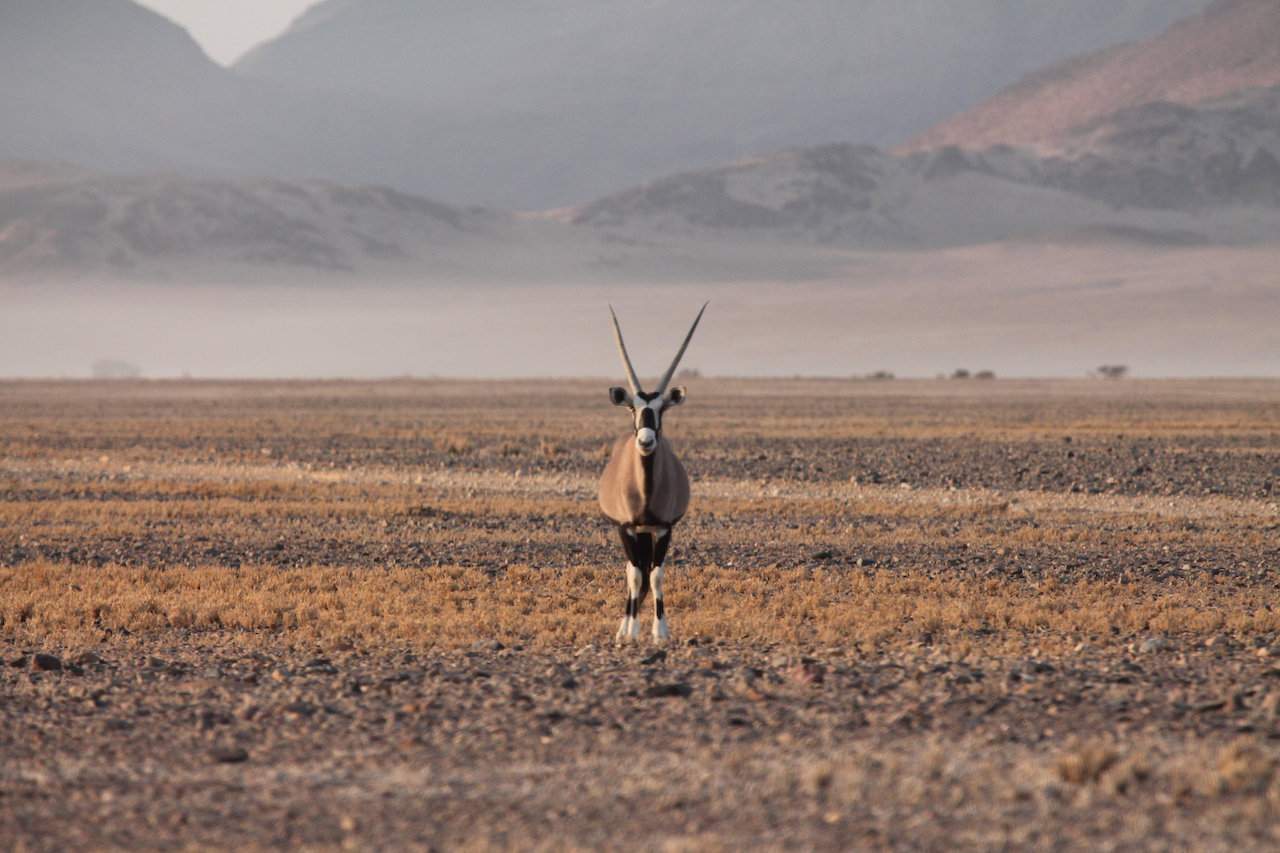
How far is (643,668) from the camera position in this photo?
1137cm

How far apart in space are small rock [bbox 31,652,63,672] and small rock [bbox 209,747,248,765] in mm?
2690

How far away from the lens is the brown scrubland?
321 inches

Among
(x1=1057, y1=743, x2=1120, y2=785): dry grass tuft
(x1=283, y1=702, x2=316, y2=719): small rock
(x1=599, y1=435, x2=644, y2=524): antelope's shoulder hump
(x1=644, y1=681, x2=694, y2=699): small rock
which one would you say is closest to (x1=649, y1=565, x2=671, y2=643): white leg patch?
(x1=599, y1=435, x2=644, y2=524): antelope's shoulder hump

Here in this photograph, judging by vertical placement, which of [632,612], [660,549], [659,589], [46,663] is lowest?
[46,663]

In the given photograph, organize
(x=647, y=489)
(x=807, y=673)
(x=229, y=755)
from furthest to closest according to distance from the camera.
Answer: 1. (x=647, y=489)
2. (x=807, y=673)
3. (x=229, y=755)

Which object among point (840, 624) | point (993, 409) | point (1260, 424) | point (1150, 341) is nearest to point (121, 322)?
point (1150, 341)

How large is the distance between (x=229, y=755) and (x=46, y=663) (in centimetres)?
284

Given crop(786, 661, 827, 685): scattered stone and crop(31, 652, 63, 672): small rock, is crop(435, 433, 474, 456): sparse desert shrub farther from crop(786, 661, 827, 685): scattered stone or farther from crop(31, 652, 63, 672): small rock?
crop(786, 661, 827, 685): scattered stone

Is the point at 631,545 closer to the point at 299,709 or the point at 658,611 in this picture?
the point at 658,611

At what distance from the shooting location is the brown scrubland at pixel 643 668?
8.16 metres

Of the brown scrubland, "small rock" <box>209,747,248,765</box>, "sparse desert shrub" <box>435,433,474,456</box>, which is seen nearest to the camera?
the brown scrubland

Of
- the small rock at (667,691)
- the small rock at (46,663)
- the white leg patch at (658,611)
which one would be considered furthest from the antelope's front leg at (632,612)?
the small rock at (46,663)

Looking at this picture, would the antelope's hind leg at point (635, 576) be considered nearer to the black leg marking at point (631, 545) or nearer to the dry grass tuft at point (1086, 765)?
the black leg marking at point (631, 545)

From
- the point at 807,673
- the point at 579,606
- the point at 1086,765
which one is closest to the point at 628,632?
the point at 579,606
